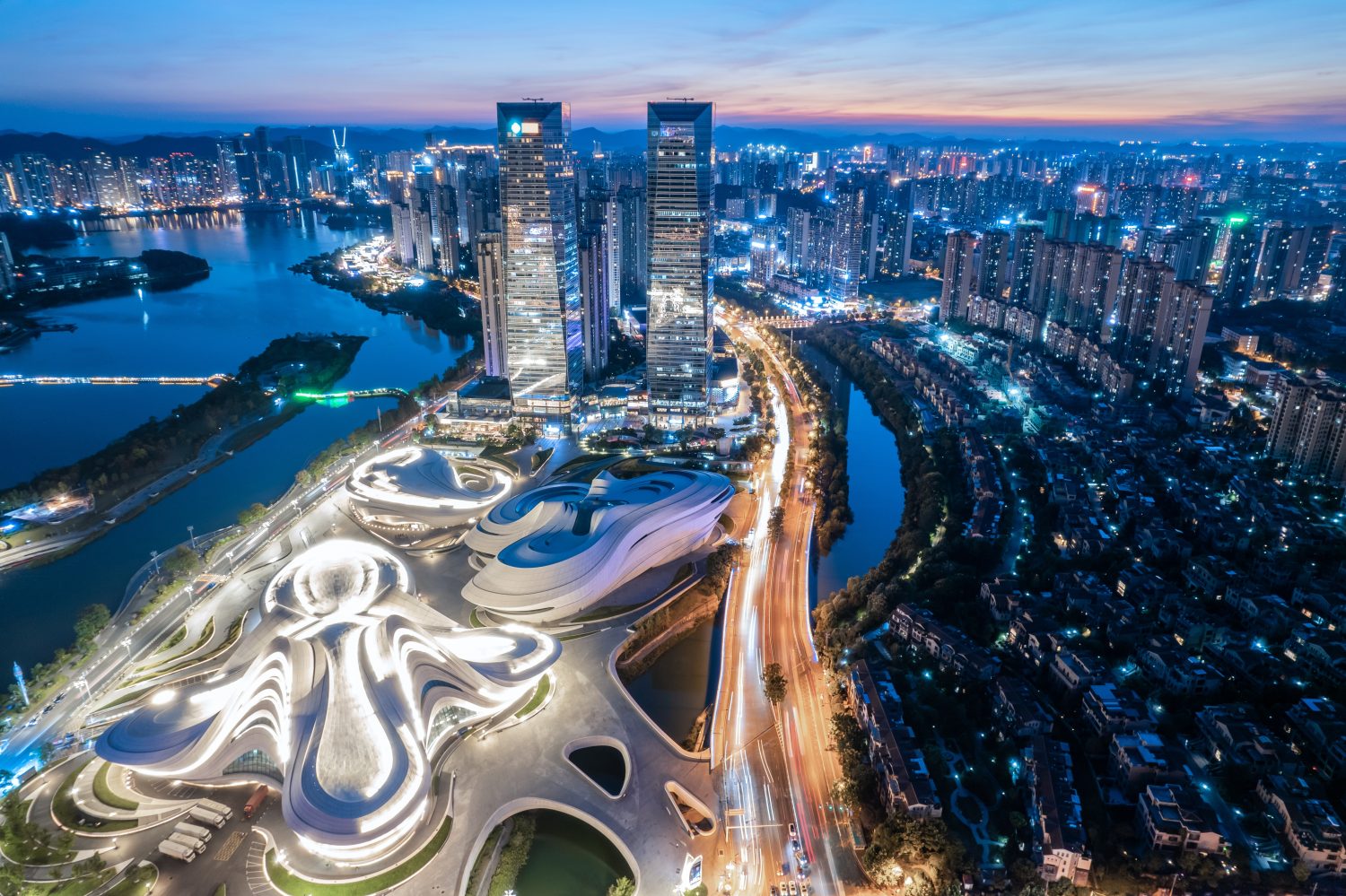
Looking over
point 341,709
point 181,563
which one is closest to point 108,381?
point 181,563

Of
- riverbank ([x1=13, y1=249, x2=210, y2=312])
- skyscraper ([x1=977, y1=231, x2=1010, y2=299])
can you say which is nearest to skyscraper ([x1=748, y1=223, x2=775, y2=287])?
skyscraper ([x1=977, y1=231, x2=1010, y2=299])

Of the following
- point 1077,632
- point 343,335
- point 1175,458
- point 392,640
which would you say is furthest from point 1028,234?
point 392,640

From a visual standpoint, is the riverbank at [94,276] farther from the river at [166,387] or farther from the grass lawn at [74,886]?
the grass lawn at [74,886]

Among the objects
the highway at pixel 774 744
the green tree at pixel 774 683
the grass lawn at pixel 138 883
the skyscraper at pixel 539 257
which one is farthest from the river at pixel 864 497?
the grass lawn at pixel 138 883

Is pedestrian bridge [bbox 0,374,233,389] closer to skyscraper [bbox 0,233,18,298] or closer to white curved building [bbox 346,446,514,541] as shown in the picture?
white curved building [bbox 346,446,514,541]

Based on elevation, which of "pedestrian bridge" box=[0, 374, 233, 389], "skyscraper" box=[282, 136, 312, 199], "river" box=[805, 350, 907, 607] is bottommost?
"river" box=[805, 350, 907, 607]

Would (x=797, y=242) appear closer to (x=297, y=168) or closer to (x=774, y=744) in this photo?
(x=774, y=744)
